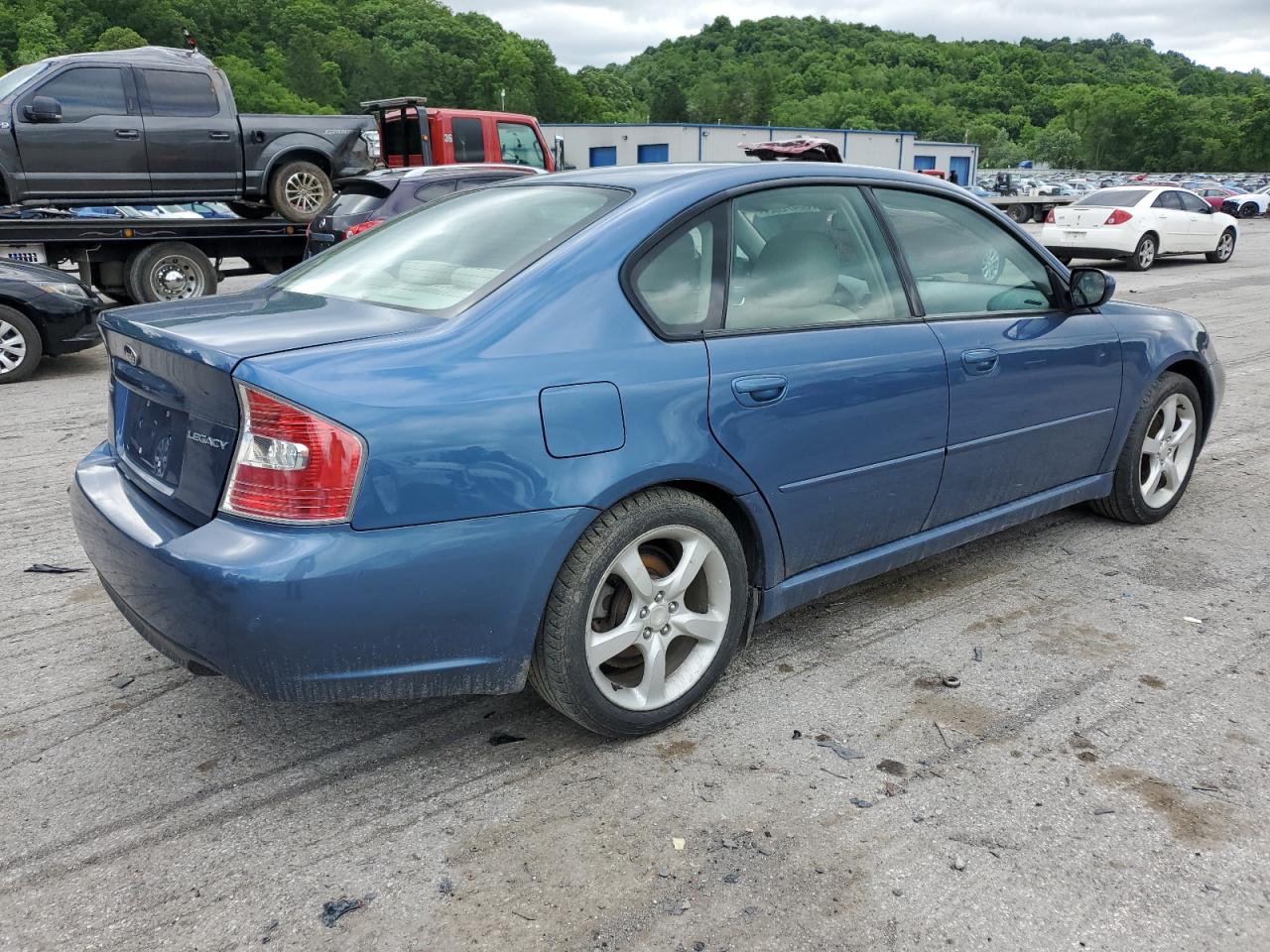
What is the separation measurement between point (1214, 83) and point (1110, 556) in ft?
565

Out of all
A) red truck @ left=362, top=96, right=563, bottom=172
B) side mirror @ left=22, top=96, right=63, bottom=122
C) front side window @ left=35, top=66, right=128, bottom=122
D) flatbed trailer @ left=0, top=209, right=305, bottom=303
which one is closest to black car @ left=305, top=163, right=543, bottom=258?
flatbed trailer @ left=0, top=209, right=305, bottom=303

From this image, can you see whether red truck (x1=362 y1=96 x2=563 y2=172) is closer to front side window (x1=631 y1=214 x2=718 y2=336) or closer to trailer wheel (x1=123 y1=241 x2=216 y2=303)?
trailer wheel (x1=123 y1=241 x2=216 y2=303)

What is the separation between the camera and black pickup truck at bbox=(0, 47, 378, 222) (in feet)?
35.0

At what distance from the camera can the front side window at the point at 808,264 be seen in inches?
121

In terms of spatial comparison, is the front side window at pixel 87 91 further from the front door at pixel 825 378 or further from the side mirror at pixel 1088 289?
the side mirror at pixel 1088 289

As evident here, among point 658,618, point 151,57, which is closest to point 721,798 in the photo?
point 658,618

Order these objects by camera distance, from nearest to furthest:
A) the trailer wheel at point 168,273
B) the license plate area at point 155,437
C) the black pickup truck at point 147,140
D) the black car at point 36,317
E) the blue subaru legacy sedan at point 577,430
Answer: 1. the blue subaru legacy sedan at point 577,430
2. the license plate area at point 155,437
3. the black car at point 36,317
4. the black pickup truck at point 147,140
5. the trailer wheel at point 168,273

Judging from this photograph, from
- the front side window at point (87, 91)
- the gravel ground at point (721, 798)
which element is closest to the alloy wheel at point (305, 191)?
the front side window at point (87, 91)

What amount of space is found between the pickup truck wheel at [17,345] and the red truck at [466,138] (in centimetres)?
807

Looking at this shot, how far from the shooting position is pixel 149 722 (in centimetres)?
301

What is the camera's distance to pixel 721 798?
8.71 feet

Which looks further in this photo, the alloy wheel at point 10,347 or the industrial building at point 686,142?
the industrial building at point 686,142

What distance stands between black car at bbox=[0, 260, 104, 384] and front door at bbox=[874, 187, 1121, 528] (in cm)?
711

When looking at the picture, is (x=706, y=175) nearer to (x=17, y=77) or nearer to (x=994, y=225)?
(x=994, y=225)
